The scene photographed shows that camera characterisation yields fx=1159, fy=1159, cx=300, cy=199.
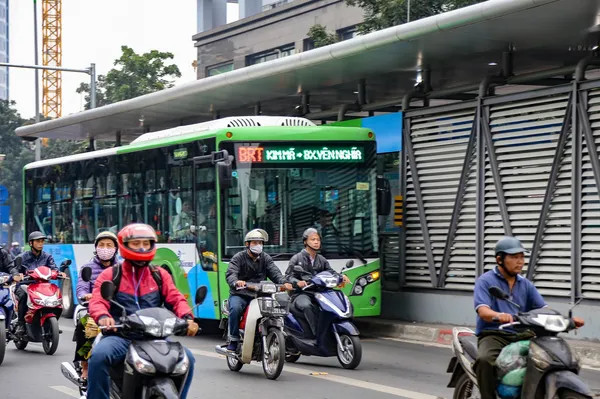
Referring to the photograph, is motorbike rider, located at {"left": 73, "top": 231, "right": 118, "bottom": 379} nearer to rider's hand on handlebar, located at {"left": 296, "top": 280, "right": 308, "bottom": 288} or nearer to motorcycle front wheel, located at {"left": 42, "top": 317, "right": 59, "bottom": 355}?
rider's hand on handlebar, located at {"left": 296, "top": 280, "right": 308, "bottom": 288}

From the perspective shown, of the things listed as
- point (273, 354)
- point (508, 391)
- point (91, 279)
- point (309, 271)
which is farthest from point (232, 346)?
point (508, 391)

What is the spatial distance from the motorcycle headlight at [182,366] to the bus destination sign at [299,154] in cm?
925

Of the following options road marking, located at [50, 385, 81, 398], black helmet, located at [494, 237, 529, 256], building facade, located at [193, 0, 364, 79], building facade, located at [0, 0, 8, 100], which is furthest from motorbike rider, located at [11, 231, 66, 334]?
building facade, located at [0, 0, 8, 100]

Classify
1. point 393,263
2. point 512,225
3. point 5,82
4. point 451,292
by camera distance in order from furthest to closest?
point 5,82
point 393,263
point 451,292
point 512,225

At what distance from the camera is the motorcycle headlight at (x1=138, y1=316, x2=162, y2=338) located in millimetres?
6906

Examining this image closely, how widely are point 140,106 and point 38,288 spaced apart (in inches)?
321

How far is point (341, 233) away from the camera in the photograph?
1650 cm

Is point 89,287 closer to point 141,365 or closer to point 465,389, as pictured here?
point 141,365

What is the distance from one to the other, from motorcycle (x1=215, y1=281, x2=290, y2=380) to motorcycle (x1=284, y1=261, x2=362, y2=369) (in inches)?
18.4

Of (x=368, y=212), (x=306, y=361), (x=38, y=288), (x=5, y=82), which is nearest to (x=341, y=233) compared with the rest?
(x=368, y=212)

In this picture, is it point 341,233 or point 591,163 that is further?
point 341,233

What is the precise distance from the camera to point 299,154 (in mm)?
16375

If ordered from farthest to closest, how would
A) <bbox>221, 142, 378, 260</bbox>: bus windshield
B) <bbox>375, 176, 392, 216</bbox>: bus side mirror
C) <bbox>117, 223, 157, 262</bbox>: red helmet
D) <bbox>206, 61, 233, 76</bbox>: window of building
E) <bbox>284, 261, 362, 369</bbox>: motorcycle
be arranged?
<bbox>206, 61, 233, 76</bbox>: window of building
<bbox>375, 176, 392, 216</bbox>: bus side mirror
<bbox>221, 142, 378, 260</bbox>: bus windshield
<bbox>284, 261, 362, 369</bbox>: motorcycle
<bbox>117, 223, 157, 262</bbox>: red helmet

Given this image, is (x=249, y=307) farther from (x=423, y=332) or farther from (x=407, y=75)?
(x=407, y=75)
